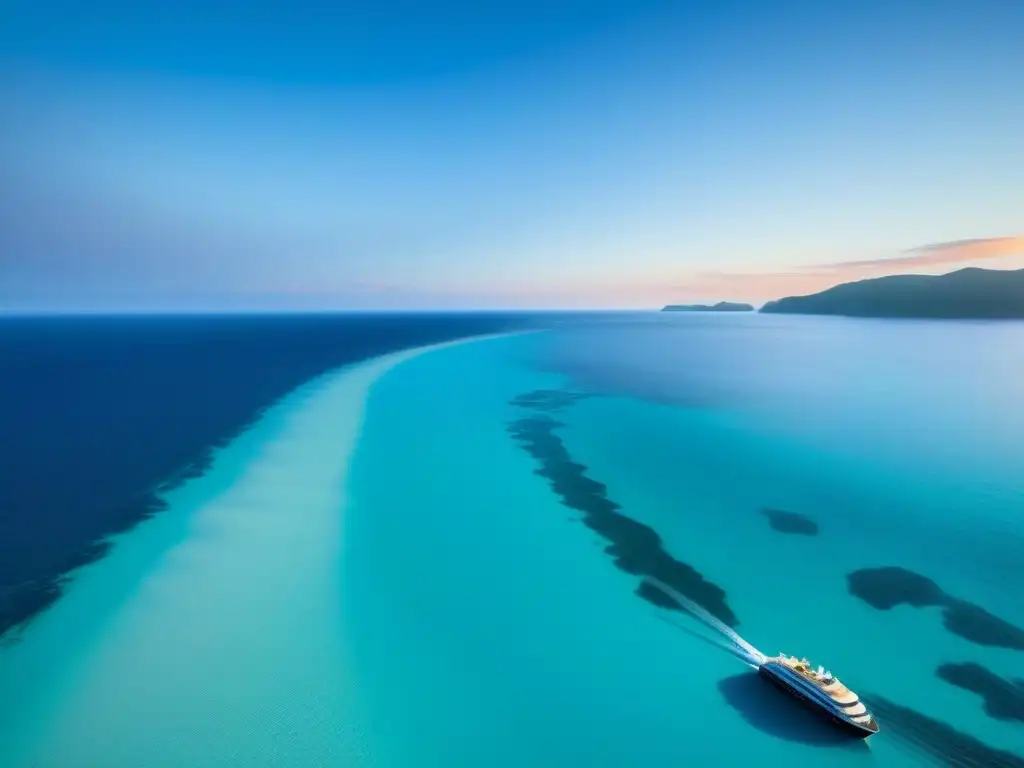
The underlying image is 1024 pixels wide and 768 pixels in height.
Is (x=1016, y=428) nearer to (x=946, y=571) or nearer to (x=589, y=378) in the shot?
(x=946, y=571)

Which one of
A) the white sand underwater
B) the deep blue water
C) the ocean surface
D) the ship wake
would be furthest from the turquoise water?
the deep blue water

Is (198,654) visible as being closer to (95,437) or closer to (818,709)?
(818,709)

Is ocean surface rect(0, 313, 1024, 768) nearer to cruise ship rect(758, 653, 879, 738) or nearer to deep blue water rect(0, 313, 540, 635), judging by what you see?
deep blue water rect(0, 313, 540, 635)

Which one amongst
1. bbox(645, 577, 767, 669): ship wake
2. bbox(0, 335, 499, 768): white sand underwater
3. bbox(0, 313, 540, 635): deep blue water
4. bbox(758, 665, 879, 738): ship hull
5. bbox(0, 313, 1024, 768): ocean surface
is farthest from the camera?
bbox(0, 313, 540, 635): deep blue water

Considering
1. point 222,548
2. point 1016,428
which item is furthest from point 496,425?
point 1016,428

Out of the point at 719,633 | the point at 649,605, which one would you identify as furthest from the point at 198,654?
the point at 719,633

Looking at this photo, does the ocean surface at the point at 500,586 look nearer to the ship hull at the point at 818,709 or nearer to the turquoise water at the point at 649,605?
the turquoise water at the point at 649,605

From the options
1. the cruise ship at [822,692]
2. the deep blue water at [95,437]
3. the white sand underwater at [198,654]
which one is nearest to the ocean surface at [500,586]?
the white sand underwater at [198,654]
